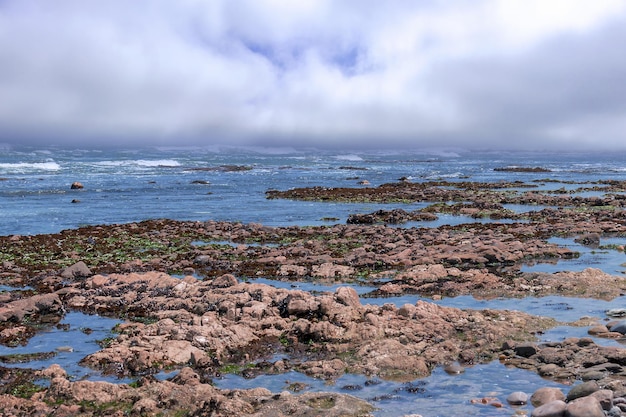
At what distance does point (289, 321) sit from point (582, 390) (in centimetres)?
688

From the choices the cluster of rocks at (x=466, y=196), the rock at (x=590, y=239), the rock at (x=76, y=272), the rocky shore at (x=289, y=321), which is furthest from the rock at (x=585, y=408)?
the cluster of rocks at (x=466, y=196)

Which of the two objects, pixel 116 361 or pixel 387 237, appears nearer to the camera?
pixel 116 361

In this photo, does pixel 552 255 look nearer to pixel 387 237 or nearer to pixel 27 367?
pixel 387 237

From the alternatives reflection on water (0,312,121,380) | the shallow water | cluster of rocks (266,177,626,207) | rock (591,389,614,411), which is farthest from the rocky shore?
cluster of rocks (266,177,626,207)

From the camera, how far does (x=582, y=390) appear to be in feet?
30.9

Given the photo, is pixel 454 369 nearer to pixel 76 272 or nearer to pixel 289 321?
pixel 289 321

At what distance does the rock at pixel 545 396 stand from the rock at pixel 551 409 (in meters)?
0.46

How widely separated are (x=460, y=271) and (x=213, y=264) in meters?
9.86

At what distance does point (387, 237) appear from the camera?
28969 millimetres

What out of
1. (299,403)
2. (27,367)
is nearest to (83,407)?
(27,367)

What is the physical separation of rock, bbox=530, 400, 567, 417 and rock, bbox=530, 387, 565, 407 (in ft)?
1.52

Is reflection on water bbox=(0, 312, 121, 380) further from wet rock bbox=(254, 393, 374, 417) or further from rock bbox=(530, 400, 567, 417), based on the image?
rock bbox=(530, 400, 567, 417)

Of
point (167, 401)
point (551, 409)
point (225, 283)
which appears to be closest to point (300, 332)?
point (167, 401)

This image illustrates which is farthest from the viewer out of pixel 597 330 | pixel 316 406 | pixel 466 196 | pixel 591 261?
pixel 466 196
